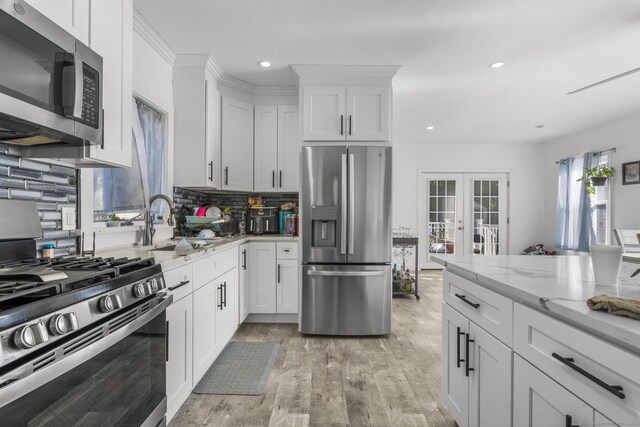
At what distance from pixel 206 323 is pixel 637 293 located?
213 centimetres

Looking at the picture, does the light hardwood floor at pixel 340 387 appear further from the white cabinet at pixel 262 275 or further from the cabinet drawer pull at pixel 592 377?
the cabinet drawer pull at pixel 592 377

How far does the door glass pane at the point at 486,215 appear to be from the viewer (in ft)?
22.0

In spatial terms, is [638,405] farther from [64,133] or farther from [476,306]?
[64,133]

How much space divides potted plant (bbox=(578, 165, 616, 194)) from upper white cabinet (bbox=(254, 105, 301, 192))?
14.8ft

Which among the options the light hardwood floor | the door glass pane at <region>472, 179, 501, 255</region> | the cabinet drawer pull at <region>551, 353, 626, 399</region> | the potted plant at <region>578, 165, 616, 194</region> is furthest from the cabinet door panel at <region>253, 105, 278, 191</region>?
the potted plant at <region>578, 165, 616, 194</region>

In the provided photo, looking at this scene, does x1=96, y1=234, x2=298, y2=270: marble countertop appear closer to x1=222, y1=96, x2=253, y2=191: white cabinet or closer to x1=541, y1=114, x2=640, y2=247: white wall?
x1=222, y1=96, x2=253, y2=191: white cabinet

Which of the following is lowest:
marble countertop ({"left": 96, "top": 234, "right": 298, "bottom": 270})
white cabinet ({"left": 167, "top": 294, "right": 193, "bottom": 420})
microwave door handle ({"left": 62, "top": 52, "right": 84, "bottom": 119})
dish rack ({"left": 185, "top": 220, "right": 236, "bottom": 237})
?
white cabinet ({"left": 167, "top": 294, "right": 193, "bottom": 420})

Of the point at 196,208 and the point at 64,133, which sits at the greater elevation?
the point at 64,133

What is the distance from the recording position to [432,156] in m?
6.75

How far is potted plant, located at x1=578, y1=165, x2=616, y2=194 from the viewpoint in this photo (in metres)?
4.98

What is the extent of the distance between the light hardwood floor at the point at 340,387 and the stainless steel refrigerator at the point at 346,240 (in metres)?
0.20

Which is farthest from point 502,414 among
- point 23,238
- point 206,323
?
point 23,238

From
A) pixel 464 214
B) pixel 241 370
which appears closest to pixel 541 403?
pixel 241 370

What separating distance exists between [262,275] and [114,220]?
1.49 m
